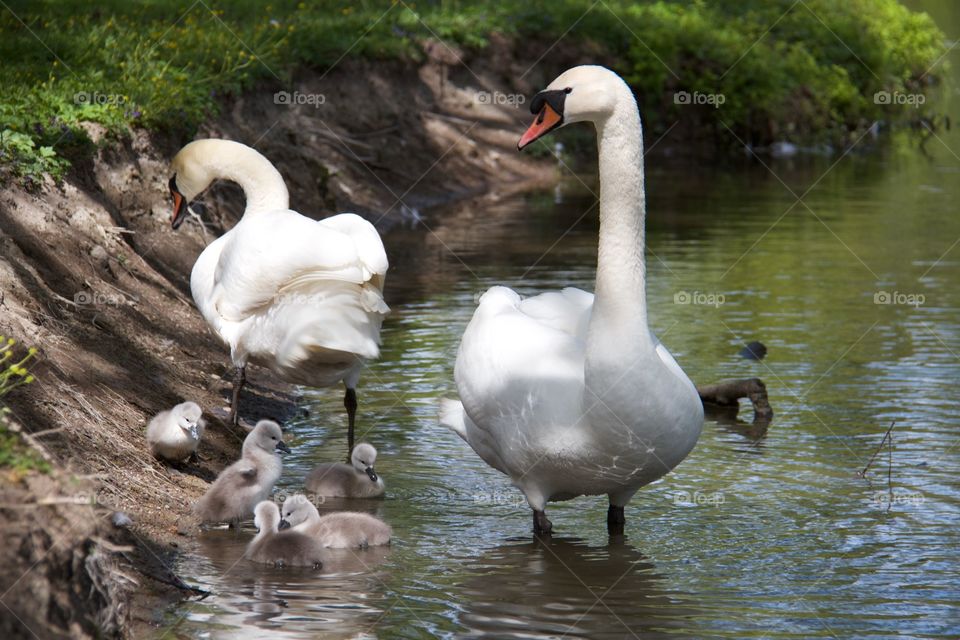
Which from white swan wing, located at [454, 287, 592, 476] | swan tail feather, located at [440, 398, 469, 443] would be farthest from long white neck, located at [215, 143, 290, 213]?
white swan wing, located at [454, 287, 592, 476]

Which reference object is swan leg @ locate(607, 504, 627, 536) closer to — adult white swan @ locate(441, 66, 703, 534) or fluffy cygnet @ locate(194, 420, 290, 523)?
adult white swan @ locate(441, 66, 703, 534)

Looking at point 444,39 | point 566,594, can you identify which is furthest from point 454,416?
point 444,39

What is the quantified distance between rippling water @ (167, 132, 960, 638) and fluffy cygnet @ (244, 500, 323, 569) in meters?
0.08

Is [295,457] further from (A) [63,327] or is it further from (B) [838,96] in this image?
(B) [838,96]

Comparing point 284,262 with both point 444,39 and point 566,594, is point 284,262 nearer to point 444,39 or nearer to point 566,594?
point 566,594

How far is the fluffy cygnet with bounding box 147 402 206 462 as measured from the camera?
681cm

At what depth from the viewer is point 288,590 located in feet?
19.3

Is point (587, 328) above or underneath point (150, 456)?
above

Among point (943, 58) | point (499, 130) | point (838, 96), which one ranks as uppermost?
point (943, 58)

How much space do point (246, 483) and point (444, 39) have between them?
16559 mm

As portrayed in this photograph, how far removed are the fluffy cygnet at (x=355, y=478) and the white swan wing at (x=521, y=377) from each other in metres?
0.52

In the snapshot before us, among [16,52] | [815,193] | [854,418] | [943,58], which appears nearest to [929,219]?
[815,193]

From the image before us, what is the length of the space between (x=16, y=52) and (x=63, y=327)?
5500 millimetres

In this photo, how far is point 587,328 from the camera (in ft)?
21.3
